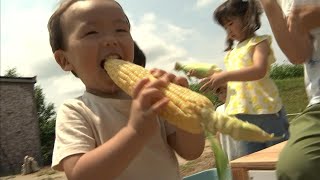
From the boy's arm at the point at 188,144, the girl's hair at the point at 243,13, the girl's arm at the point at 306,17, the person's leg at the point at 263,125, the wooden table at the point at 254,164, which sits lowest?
the person's leg at the point at 263,125

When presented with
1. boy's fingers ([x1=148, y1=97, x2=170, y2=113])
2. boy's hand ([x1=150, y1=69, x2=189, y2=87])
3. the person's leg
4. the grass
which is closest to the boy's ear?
boy's hand ([x1=150, y1=69, x2=189, y2=87])

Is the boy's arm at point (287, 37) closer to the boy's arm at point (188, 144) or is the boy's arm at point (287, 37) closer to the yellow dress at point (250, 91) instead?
the boy's arm at point (188, 144)

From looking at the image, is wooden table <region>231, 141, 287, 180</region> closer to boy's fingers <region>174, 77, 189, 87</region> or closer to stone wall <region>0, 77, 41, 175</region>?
boy's fingers <region>174, 77, 189, 87</region>

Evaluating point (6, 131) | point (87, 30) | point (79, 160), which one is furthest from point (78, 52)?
point (6, 131)

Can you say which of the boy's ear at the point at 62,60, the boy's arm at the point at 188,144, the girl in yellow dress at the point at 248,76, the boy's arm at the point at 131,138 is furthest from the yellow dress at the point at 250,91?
the boy's arm at the point at 131,138

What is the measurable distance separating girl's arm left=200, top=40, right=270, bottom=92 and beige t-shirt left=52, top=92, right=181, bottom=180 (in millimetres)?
1115

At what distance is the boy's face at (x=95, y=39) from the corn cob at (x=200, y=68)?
1228 millimetres

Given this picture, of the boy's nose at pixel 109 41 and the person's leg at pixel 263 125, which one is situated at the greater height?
the boy's nose at pixel 109 41

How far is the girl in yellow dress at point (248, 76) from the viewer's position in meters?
2.63

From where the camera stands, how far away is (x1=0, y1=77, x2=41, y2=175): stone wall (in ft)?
68.4

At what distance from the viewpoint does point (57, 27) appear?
58.3 inches

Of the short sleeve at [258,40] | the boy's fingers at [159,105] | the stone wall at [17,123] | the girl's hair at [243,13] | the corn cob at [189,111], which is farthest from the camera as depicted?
the stone wall at [17,123]

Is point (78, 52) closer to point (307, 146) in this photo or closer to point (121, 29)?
point (121, 29)

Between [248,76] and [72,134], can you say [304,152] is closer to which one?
[72,134]
